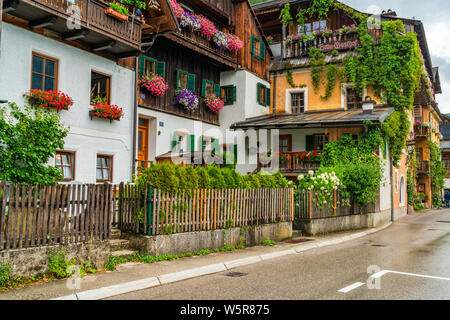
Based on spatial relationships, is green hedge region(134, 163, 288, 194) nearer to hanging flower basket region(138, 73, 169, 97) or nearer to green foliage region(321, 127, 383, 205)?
green foliage region(321, 127, 383, 205)

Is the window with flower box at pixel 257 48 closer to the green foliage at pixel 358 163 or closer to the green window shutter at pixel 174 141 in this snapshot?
the green foliage at pixel 358 163

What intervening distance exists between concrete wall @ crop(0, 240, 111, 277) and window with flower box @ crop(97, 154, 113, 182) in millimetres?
6303

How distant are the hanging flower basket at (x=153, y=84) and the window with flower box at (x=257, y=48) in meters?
8.18

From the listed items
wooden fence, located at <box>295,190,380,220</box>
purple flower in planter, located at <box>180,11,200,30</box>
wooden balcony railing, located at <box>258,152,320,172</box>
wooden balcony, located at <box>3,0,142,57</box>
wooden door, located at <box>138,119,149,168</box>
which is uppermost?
purple flower in planter, located at <box>180,11,200,30</box>

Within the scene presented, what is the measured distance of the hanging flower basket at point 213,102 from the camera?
20.7 meters

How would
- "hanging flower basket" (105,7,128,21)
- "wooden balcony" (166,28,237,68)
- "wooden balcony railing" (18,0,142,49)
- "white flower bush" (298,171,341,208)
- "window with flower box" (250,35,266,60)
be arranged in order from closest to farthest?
"wooden balcony railing" (18,0,142,49) < "hanging flower basket" (105,7,128,21) < "white flower bush" (298,171,341,208) < "wooden balcony" (166,28,237,68) < "window with flower box" (250,35,266,60)

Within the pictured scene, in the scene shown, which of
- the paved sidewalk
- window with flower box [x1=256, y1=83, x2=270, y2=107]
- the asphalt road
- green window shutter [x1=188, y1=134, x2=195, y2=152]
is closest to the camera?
the paved sidewalk

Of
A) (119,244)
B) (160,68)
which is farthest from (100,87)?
(119,244)

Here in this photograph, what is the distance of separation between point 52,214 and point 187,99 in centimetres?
1228

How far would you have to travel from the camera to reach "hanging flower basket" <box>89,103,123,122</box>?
43.7ft

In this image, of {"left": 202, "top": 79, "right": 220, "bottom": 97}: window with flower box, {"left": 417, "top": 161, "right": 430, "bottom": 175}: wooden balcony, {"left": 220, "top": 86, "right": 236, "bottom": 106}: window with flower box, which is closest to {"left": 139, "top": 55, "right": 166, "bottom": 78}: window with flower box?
{"left": 202, "top": 79, "right": 220, "bottom": 97}: window with flower box

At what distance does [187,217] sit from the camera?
949 cm

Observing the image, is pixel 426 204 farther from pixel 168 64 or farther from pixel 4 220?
pixel 4 220
